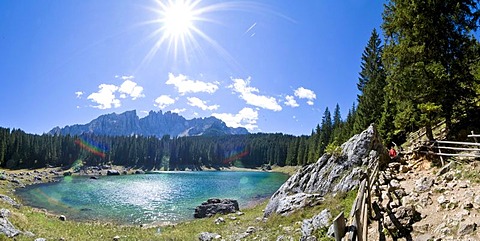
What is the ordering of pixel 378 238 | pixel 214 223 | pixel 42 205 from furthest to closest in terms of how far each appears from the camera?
pixel 42 205, pixel 214 223, pixel 378 238

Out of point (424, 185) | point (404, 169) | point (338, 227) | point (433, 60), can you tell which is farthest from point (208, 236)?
point (433, 60)

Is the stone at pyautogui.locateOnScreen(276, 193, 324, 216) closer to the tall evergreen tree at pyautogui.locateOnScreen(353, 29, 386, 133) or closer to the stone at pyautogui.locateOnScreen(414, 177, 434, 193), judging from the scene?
the stone at pyautogui.locateOnScreen(414, 177, 434, 193)

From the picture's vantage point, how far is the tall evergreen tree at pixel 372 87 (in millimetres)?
49275

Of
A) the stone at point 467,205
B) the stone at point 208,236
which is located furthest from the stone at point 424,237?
the stone at point 208,236

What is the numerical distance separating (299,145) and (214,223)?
119 m

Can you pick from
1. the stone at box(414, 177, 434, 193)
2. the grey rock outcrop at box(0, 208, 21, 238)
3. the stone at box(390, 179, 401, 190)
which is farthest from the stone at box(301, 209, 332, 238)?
the grey rock outcrop at box(0, 208, 21, 238)

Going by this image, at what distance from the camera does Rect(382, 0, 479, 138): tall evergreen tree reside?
18594 millimetres

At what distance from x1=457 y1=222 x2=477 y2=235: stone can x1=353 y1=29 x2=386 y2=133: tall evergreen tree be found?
40740 mm

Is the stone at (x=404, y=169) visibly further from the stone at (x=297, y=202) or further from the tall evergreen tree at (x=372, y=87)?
the tall evergreen tree at (x=372, y=87)

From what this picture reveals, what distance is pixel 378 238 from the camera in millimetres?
10922

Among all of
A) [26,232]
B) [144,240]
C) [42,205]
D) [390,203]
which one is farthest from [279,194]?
[42,205]

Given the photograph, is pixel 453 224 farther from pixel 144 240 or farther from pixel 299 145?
pixel 299 145

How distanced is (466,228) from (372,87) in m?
44.9

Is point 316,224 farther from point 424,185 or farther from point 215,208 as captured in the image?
point 215,208
